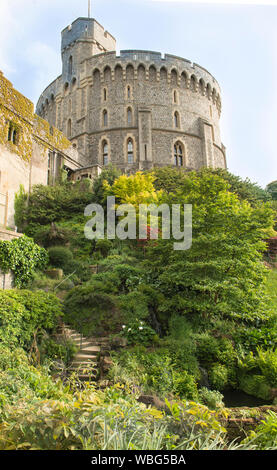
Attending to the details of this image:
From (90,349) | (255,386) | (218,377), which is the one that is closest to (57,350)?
(90,349)

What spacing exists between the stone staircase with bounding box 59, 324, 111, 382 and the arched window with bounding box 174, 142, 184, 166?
23838 mm

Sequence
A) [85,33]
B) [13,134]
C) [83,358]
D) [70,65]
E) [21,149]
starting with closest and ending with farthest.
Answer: [83,358], [13,134], [21,149], [85,33], [70,65]

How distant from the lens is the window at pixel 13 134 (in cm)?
1845

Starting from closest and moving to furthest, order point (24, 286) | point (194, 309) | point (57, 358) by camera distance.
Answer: point (57, 358), point (194, 309), point (24, 286)

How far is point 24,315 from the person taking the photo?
8727mm

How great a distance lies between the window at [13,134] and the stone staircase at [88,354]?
42.0ft

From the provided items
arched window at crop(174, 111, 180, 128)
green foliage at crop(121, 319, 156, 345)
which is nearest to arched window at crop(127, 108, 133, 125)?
arched window at crop(174, 111, 180, 128)

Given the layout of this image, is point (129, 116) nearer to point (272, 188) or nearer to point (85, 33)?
point (85, 33)

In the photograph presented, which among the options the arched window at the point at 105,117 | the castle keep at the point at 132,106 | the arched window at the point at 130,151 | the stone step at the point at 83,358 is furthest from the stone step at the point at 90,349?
the arched window at the point at 105,117

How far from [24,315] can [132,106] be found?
86.1 ft

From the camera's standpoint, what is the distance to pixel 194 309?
10.7 metres
